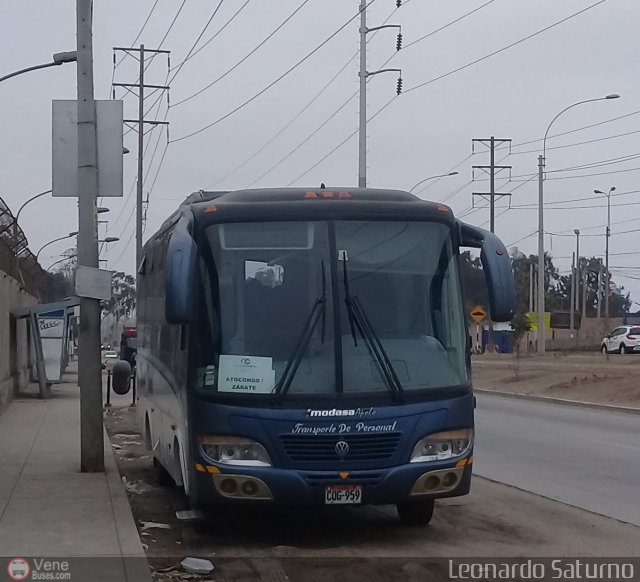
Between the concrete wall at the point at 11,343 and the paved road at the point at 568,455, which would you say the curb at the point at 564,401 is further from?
the concrete wall at the point at 11,343

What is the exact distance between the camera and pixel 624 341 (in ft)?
181

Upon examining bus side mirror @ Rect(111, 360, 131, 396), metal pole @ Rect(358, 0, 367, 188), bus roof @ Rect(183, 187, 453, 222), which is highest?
metal pole @ Rect(358, 0, 367, 188)

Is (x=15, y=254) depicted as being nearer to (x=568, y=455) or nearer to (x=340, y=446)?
(x=568, y=455)

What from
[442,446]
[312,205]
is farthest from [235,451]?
[312,205]

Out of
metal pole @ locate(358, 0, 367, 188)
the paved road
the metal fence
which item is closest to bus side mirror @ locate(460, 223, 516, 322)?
the paved road

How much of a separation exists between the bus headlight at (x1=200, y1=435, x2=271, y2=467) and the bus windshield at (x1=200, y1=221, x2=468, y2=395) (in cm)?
43

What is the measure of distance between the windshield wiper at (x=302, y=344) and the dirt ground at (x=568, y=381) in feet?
61.5

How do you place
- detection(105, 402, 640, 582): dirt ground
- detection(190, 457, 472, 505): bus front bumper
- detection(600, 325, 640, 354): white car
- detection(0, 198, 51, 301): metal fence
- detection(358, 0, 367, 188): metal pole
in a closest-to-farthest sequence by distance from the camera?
detection(105, 402, 640, 582): dirt ground, detection(190, 457, 472, 505): bus front bumper, detection(0, 198, 51, 301): metal fence, detection(358, 0, 367, 188): metal pole, detection(600, 325, 640, 354): white car

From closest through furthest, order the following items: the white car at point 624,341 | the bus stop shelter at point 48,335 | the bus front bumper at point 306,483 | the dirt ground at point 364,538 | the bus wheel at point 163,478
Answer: the dirt ground at point 364,538 → the bus front bumper at point 306,483 → the bus wheel at point 163,478 → the bus stop shelter at point 48,335 → the white car at point 624,341

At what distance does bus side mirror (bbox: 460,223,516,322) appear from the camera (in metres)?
9.55

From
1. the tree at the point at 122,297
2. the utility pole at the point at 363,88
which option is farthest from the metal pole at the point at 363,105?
the tree at the point at 122,297

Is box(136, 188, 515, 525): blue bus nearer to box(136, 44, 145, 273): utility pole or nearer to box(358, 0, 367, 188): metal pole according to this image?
box(358, 0, 367, 188): metal pole

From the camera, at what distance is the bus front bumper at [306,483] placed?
8.99 m

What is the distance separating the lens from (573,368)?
3816cm
